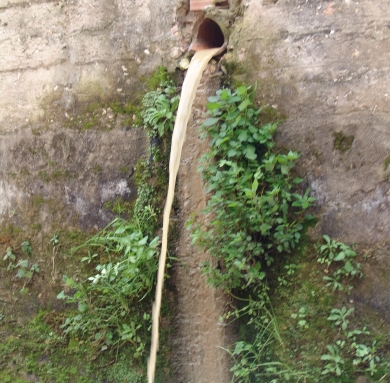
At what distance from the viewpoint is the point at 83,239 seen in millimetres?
2830

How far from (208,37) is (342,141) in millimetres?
1053

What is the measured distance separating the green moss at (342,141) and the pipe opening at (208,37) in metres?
0.92

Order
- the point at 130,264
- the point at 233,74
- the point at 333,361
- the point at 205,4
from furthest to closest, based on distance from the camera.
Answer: the point at 205,4 < the point at 233,74 < the point at 130,264 < the point at 333,361

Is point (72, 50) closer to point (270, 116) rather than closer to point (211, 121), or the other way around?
point (211, 121)

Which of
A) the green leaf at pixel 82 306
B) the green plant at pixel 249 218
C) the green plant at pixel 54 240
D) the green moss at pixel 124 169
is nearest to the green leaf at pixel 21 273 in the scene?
the green plant at pixel 54 240

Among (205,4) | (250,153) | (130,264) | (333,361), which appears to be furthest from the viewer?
(205,4)

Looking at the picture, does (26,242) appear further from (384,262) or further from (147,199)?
(384,262)

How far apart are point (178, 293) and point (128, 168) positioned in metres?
0.77

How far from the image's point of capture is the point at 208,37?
9.48ft

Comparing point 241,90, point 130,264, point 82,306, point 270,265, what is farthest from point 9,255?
point 241,90

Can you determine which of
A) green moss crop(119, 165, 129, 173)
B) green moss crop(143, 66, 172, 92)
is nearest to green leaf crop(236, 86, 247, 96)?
green moss crop(143, 66, 172, 92)

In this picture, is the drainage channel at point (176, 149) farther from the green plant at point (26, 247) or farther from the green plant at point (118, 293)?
the green plant at point (26, 247)

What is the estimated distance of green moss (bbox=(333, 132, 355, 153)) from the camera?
240 cm

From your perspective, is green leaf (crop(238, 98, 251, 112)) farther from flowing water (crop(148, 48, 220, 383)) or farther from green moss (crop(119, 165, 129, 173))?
green moss (crop(119, 165, 129, 173))
